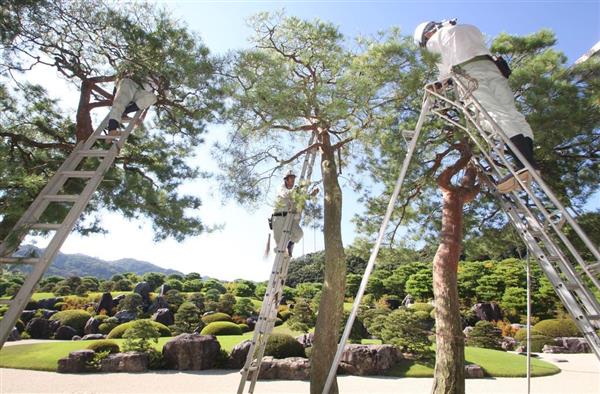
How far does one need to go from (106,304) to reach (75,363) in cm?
873

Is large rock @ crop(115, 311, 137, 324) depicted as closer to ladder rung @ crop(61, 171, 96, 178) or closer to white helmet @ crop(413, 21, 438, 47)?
ladder rung @ crop(61, 171, 96, 178)

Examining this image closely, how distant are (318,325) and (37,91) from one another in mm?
5223

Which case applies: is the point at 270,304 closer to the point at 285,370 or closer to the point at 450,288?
the point at 450,288

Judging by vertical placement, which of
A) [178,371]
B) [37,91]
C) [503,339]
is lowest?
[178,371]

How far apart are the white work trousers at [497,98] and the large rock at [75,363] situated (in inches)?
432

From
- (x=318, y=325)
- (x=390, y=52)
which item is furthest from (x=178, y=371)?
(x=390, y=52)

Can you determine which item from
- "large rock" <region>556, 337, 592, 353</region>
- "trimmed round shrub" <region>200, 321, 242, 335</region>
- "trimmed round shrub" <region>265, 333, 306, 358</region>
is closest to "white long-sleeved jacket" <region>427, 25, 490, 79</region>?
"trimmed round shrub" <region>265, 333, 306, 358</region>

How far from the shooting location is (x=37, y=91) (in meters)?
5.32

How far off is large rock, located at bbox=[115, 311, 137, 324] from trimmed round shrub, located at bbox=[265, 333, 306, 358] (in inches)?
361

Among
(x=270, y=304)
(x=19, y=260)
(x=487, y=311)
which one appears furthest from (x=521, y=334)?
(x=19, y=260)

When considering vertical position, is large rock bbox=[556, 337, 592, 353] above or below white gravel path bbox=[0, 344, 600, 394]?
above

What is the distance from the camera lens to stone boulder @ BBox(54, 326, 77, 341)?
1487 centimetres

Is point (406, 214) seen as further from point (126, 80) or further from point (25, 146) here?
point (25, 146)

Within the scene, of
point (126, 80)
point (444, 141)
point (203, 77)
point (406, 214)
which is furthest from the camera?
point (406, 214)
